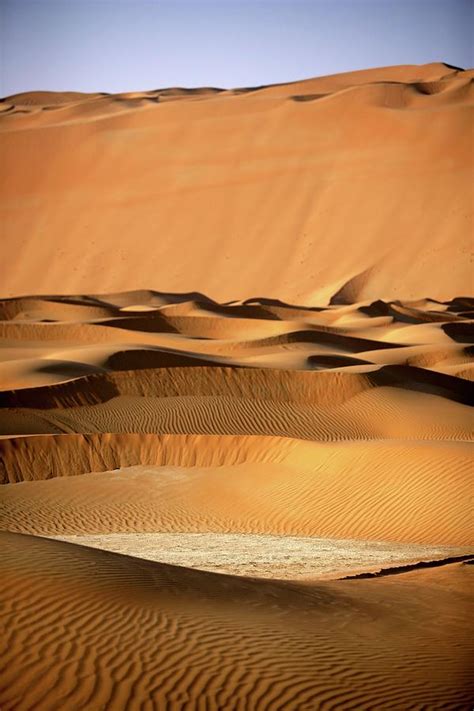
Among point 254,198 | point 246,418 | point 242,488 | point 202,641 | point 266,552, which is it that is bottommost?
point 242,488

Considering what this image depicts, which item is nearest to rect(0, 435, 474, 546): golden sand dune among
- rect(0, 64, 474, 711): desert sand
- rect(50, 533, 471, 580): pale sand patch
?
rect(0, 64, 474, 711): desert sand

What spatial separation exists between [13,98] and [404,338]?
355ft

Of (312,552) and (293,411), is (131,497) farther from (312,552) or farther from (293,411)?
(293,411)

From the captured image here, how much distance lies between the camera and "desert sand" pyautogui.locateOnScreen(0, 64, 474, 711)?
6355mm

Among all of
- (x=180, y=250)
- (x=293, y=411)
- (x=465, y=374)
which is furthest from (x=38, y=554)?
(x=180, y=250)

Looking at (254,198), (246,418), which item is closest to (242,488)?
(246,418)

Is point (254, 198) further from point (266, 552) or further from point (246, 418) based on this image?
point (266, 552)

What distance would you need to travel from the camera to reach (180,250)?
186ft

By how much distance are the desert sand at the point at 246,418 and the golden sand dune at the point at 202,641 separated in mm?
23

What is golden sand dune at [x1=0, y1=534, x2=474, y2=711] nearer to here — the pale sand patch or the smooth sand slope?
the pale sand patch

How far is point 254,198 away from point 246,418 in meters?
38.5

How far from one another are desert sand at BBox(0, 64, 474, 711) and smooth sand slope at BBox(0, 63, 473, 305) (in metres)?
0.18

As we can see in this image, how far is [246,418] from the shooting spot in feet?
69.6

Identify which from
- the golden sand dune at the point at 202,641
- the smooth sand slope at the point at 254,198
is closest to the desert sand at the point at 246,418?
the golden sand dune at the point at 202,641
